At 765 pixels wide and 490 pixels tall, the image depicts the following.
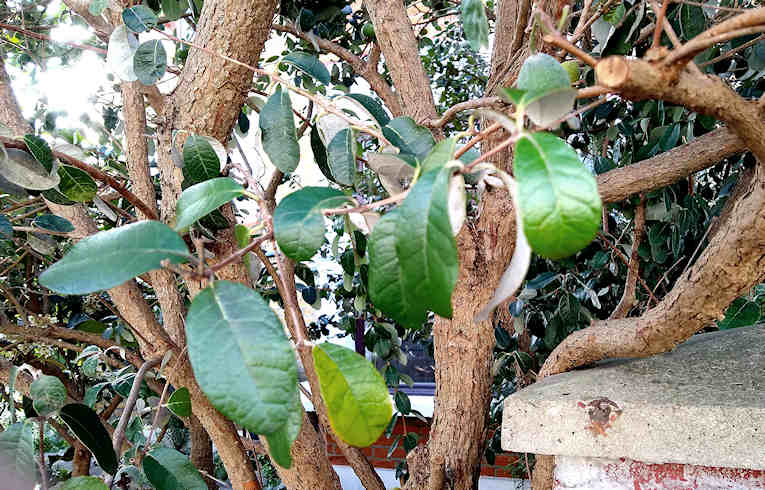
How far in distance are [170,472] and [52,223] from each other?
0.51 meters

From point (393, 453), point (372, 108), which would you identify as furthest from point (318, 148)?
point (393, 453)

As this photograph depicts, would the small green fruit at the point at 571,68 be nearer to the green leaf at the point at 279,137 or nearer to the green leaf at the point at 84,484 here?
the green leaf at the point at 279,137

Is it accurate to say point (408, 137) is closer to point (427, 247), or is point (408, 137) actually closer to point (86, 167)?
point (427, 247)

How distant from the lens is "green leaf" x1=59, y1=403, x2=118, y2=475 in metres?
0.71

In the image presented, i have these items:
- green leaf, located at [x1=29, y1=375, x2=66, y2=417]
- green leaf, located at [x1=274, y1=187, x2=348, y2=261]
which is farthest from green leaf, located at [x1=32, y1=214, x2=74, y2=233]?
green leaf, located at [x1=274, y1=187, x2=348, y2=261]

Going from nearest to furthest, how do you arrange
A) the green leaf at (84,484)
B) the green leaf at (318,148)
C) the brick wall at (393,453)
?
the green leaf at (84,484) < the green leaf at (318,148) < the brick wall at (393,453)

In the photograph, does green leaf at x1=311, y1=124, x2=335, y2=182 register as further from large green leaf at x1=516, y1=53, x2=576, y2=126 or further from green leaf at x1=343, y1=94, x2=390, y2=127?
large green leaf at x1=516, y1=53, x2=576, y2=126

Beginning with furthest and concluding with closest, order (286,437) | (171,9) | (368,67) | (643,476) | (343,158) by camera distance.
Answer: (368,67)
(171,9)
(643,476)
(343,158)
(286,437)

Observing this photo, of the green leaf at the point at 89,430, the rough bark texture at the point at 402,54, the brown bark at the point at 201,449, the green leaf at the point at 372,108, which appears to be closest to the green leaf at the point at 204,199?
the green leaf at the point at 372,108

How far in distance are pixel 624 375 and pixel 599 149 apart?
869mm

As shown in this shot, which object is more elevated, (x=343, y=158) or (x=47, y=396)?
(x=343, y=158)

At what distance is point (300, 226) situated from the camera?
424mm

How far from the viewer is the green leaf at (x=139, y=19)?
839 millimetres

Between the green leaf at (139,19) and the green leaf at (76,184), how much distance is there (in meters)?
0.25
